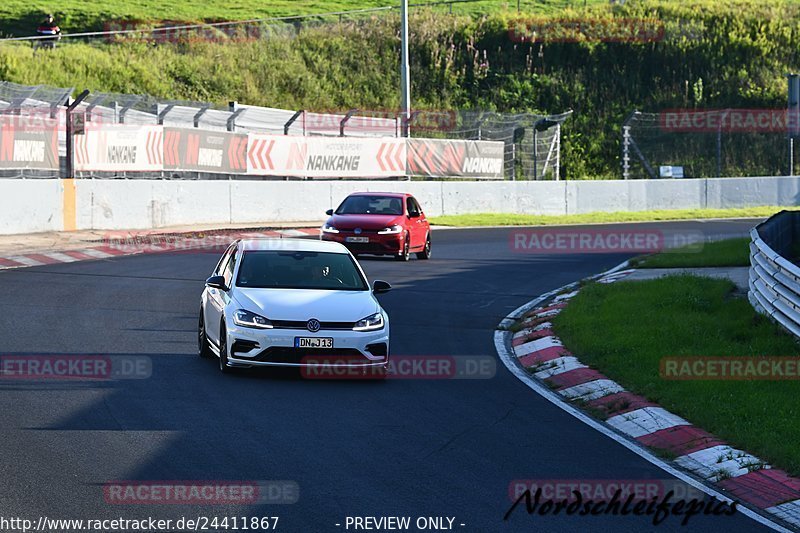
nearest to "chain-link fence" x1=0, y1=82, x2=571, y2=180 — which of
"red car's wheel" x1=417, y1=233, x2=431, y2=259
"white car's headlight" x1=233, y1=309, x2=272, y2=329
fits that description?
"red car's wheel" x1=417, y1=233, x2=431, y2=259

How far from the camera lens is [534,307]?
20.0 m

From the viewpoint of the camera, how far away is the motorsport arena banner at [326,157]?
37031mm

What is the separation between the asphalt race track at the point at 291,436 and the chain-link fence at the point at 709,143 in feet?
131

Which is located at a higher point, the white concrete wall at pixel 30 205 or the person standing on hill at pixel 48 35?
the person standing on hill at pixel 48 35

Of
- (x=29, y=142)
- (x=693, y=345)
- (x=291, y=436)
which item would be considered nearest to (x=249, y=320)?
(x=291, y=436)

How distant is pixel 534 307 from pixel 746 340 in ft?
18.8

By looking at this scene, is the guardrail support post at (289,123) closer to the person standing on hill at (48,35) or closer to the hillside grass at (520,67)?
the hillside grass at (520,67)

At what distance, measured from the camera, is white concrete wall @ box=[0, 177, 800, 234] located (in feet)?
95.5

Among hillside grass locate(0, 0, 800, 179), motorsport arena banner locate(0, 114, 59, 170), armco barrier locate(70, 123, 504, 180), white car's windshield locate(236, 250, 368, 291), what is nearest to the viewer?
white car's windshield locate(236, 250, 368, 291)

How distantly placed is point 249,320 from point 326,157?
26.2 metres

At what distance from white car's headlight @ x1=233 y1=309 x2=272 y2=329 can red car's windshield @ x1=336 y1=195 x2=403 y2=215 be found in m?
14.5

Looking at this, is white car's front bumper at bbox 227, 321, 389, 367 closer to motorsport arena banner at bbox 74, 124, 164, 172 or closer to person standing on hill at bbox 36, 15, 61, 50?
motorsport arena banner at bbox 74, 124, 164, 172

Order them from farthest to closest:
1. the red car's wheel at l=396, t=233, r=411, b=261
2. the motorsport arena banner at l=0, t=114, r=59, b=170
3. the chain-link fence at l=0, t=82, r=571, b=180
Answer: the chain-link fence at l=0, t=82, r=571, b=180 < the motorsport arena banner at l=0, t=114, r=59, b=170 < the red car's wheel at l=396, t=233, r=411, b=261

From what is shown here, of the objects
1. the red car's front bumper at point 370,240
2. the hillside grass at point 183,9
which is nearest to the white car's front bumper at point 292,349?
the red car's front bumper at point 370,240
